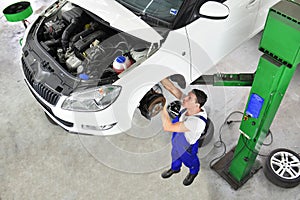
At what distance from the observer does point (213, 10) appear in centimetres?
260

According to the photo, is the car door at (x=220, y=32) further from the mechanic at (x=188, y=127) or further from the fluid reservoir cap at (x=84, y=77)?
the fluid reservoir cap at (x=84, y=77)

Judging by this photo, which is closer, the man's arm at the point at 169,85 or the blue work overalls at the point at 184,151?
the blue work overalls at the point at 184,151

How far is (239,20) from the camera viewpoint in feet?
10.6

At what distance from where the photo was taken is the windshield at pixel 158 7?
2.82 metres

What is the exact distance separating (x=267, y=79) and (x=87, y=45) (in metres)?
1.76

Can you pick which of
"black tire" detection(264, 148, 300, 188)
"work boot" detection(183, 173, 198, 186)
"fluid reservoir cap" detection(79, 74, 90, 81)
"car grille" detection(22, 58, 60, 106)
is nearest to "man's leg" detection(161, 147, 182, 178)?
"work boot" detection(183, 173, 198, 186)

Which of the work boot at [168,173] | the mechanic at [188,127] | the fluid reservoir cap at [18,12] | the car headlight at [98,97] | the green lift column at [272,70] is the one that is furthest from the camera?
the fluid reservoir cap at [18,12]

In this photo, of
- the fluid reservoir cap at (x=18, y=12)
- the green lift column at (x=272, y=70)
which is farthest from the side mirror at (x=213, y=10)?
the fluid reservoir cap at (x=18, y=12)

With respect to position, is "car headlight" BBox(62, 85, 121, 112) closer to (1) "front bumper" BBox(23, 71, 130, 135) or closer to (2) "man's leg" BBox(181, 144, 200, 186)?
(1) "front bumper" BBox(23, 71, 130, 135)

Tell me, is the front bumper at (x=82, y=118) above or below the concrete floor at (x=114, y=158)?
above

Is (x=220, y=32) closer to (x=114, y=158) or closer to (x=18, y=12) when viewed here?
(x=114, y=158)

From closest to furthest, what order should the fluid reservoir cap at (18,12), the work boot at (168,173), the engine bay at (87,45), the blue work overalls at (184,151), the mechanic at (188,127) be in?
the mechanic at (188,127) < the blue work overalls at (184,151) < the engine bay at (87,45) < the work boot at (168,173) < the fluid reservoir cap at (18,12)

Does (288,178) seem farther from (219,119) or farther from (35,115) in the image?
(35,115)

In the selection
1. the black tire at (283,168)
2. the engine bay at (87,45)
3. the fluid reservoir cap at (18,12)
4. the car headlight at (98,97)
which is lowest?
→ the black tire at (283,168)
